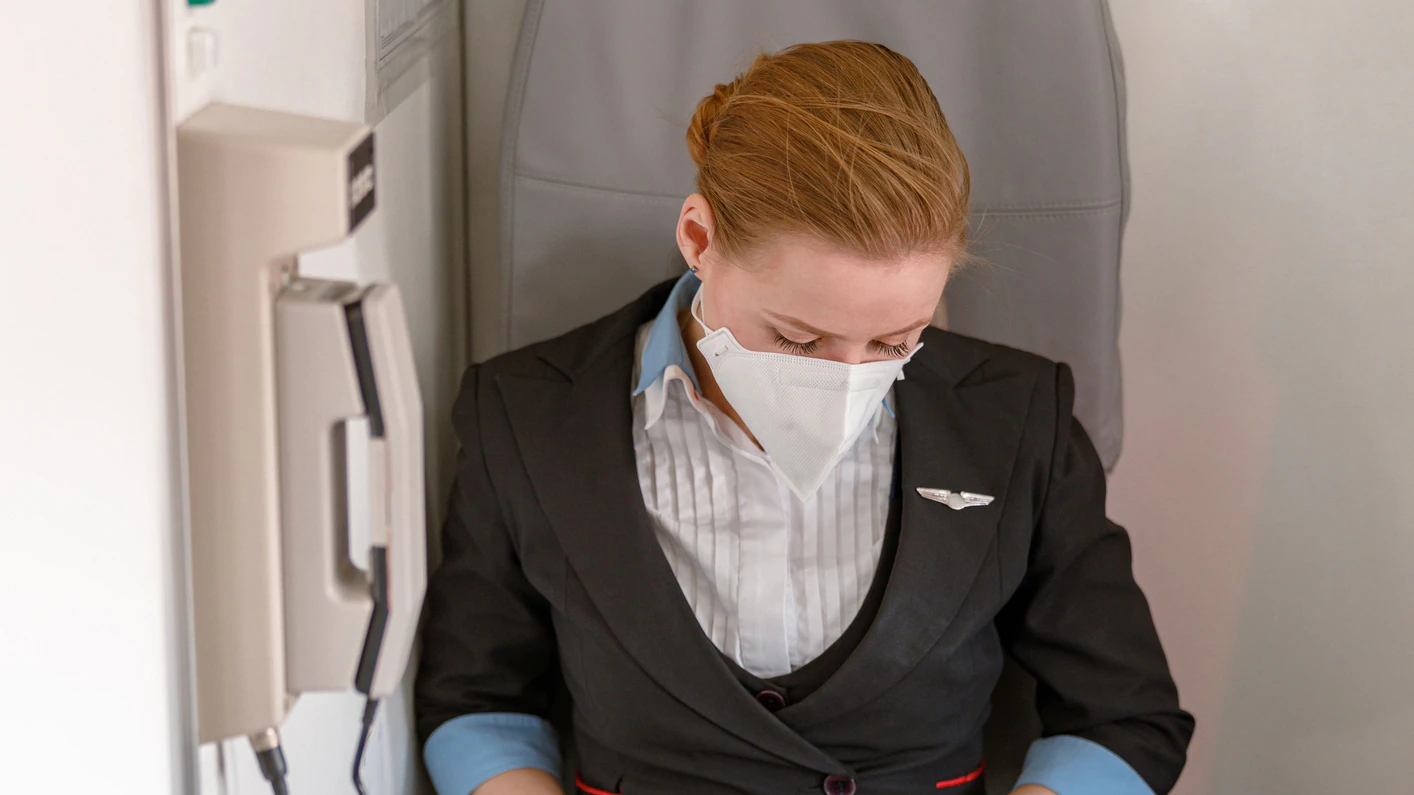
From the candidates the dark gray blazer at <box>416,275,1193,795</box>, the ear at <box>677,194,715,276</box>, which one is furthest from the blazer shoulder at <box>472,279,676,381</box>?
the ear at <box>677,194,715,276</box>

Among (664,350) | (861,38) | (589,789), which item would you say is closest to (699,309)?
(664,350)

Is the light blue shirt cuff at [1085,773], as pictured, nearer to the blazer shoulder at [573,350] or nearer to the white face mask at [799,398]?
the white face mask at [799,398]

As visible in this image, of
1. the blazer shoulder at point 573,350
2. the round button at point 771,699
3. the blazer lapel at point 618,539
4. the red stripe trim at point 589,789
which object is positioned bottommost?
the red stripe trim at point 589,789

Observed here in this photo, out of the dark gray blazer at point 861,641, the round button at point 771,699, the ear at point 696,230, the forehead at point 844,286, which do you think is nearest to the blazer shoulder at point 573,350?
the dark gray blazer at point 861,641

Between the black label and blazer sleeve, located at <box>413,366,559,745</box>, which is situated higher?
the black label

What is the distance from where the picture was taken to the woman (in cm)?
120

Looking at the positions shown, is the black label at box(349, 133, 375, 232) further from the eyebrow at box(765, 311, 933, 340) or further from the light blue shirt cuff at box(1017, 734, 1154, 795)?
the light blue shirt cuff at box(1017, 734, 1154, 795)

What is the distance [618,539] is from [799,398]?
26 cm

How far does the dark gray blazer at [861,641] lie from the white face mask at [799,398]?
14 centimetres

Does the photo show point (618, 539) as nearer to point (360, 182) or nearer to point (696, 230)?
point (696, 230)

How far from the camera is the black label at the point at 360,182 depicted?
74 cm

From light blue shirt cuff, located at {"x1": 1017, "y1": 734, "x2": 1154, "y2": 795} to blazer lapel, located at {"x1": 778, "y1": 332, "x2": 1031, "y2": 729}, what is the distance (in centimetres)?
23

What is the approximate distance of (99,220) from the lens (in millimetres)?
659

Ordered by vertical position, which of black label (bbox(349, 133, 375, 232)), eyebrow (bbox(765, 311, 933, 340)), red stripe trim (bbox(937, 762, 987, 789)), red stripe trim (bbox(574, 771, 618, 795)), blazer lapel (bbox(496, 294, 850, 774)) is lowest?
red stripe trim (bbox(574, 771, 618, 795))
